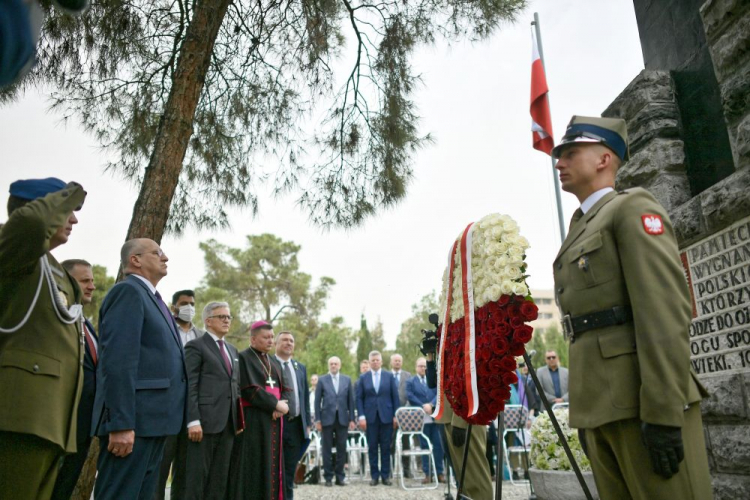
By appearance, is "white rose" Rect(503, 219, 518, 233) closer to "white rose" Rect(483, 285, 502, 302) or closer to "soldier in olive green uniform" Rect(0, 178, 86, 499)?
"white rose" Rect(483, 285, 502, 302)

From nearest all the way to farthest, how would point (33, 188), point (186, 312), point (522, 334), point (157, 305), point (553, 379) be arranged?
1. point (33, 188)
2. point (522, 334)
3. point (157, 305)
4. point (186, 312)
5. point (553, 379)

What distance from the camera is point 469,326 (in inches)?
123

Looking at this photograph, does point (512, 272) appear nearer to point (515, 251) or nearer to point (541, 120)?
point (515, 251)

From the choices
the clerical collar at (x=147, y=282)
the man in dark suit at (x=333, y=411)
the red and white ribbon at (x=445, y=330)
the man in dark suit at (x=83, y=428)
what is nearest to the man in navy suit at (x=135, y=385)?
the clerical collar at (x=147, y=282)

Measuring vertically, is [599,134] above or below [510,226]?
above

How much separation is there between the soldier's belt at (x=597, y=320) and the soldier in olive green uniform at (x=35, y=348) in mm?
2119

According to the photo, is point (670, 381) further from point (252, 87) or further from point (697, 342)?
point (252, 87)

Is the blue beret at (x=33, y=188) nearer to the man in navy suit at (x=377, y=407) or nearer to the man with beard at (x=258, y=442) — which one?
the man with beard at (x=258, y=442)

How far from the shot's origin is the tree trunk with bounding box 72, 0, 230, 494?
436 centimetres

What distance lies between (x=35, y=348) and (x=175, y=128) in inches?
99.7

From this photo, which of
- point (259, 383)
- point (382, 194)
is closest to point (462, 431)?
point (259, 383)

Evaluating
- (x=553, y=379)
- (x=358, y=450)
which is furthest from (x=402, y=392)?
(x=553, y=379)

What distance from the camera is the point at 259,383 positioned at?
18.4 feet

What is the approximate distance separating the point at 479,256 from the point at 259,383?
3.16m
